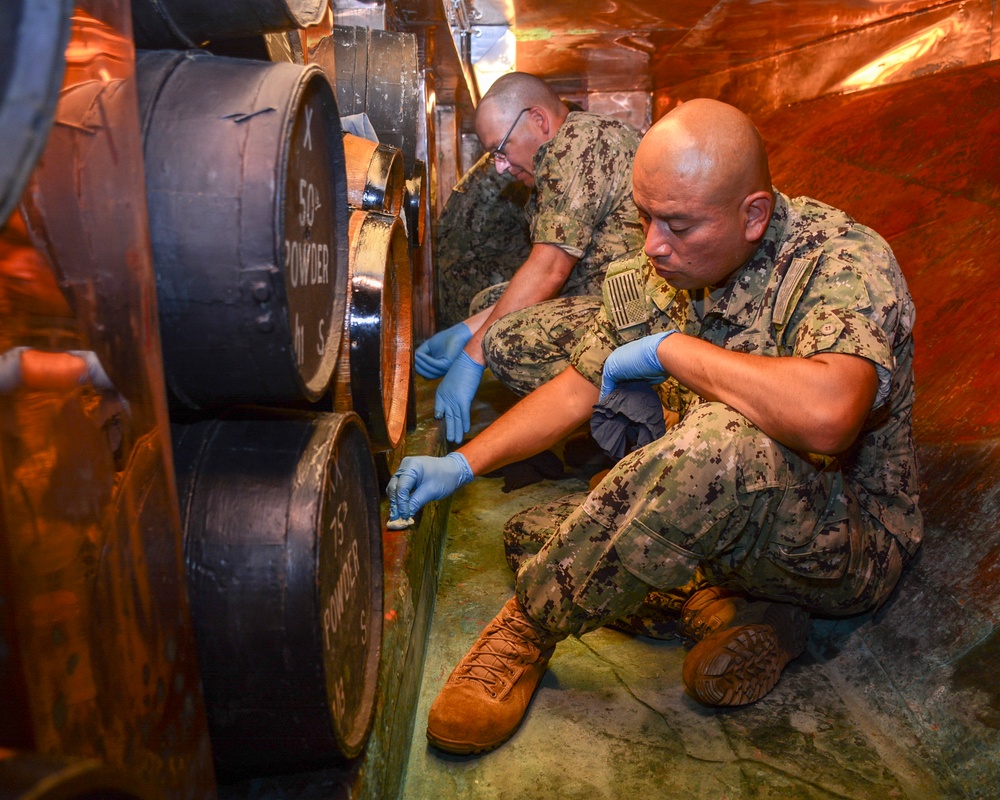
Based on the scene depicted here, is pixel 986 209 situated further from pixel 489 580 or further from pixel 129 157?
pixel 129 157

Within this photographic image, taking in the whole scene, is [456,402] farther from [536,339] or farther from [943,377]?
[943,377]

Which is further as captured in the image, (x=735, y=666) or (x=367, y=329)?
(x=735, y=666)

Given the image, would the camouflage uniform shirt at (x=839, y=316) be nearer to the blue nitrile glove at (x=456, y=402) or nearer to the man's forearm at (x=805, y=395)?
the man's forearm at (x=805, y=395)

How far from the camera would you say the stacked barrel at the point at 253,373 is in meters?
1.01

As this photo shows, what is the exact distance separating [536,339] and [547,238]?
18.0 inches

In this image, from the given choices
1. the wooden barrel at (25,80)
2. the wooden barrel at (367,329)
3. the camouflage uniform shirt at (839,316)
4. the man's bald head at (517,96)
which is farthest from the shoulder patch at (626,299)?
the wooden barrel at (25,80)

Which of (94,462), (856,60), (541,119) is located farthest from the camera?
(856,60)

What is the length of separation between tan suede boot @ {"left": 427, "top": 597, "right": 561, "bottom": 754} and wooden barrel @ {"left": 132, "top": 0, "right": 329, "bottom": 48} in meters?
1.45

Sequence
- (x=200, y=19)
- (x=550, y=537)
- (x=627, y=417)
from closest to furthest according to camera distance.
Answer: (x=200, y=19) → (x=550, y=537) → (x=627, y=417)

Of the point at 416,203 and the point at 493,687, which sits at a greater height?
the point at 416,203

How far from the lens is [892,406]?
2.04 meters

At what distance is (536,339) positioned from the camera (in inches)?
129

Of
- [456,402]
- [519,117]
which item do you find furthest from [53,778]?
[519,117]

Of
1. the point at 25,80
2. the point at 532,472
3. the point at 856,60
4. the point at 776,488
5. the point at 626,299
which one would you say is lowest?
the point at 532,472
